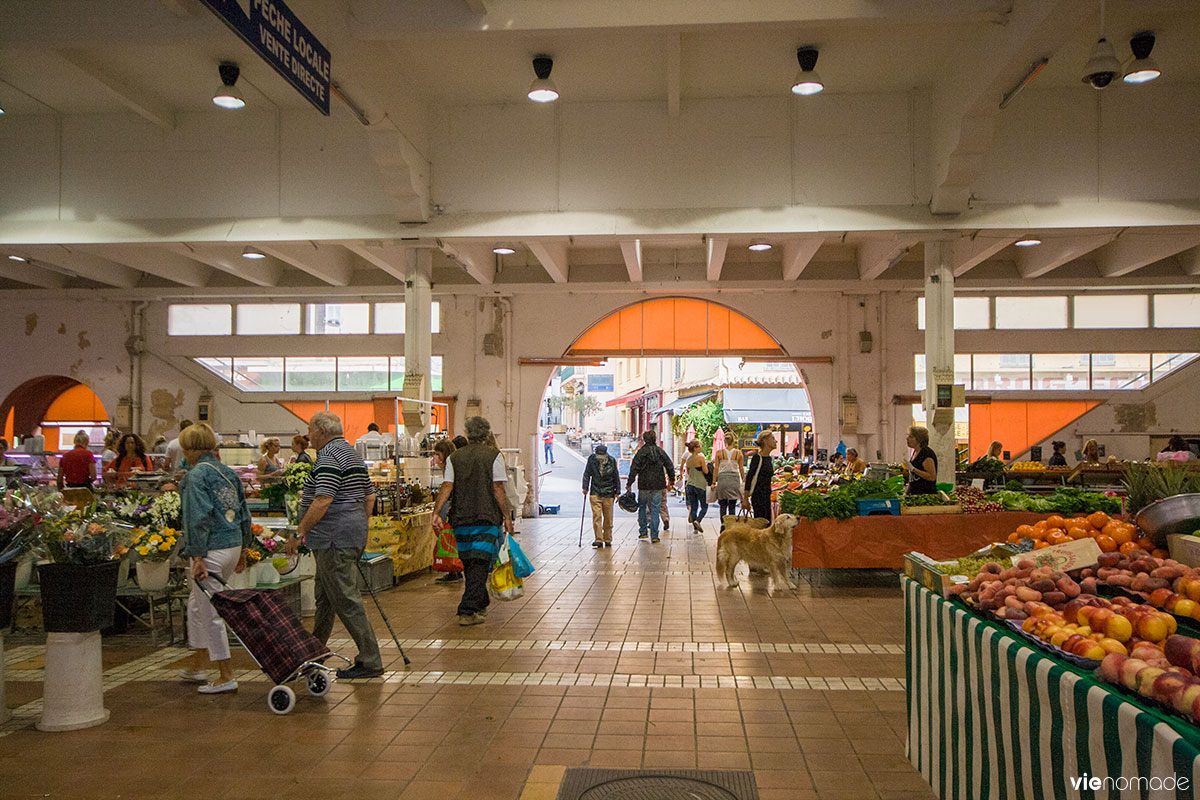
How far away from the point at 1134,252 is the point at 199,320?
17942 millimetres

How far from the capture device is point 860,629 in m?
6.96

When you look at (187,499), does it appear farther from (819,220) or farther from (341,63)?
(819,220)

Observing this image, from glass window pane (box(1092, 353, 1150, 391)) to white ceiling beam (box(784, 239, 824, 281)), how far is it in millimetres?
6451

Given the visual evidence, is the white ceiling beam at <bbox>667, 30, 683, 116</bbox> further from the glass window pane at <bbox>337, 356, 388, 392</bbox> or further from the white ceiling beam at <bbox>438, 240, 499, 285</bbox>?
the glass window pane at <bbox>337, 356, 388, 392</bbox>

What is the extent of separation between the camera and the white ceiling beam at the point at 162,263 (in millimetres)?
14125

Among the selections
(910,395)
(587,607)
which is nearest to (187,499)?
(587,607)

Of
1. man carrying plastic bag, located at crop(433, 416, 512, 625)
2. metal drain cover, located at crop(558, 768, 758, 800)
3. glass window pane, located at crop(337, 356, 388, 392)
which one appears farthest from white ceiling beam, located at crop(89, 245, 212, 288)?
metal drain cover, located at crop(558, 768, 758, 800)

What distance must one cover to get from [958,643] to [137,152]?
473 inches

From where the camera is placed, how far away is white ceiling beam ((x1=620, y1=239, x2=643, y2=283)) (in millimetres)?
14195

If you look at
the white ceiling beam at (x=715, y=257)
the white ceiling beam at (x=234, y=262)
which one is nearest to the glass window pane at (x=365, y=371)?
the white ceiling beam at (x=234, y=262)

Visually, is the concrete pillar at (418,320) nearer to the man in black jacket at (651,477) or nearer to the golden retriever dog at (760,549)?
the man in black jacket at (651,477)

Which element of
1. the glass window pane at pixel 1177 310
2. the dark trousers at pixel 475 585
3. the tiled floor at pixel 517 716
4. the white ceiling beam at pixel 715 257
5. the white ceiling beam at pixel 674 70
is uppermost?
the white ceiling beam at pixel 674 70

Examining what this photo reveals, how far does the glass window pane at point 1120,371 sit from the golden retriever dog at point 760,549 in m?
11.7

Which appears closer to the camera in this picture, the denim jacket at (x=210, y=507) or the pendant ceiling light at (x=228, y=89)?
the denim jacket at (x=210, y=507)
